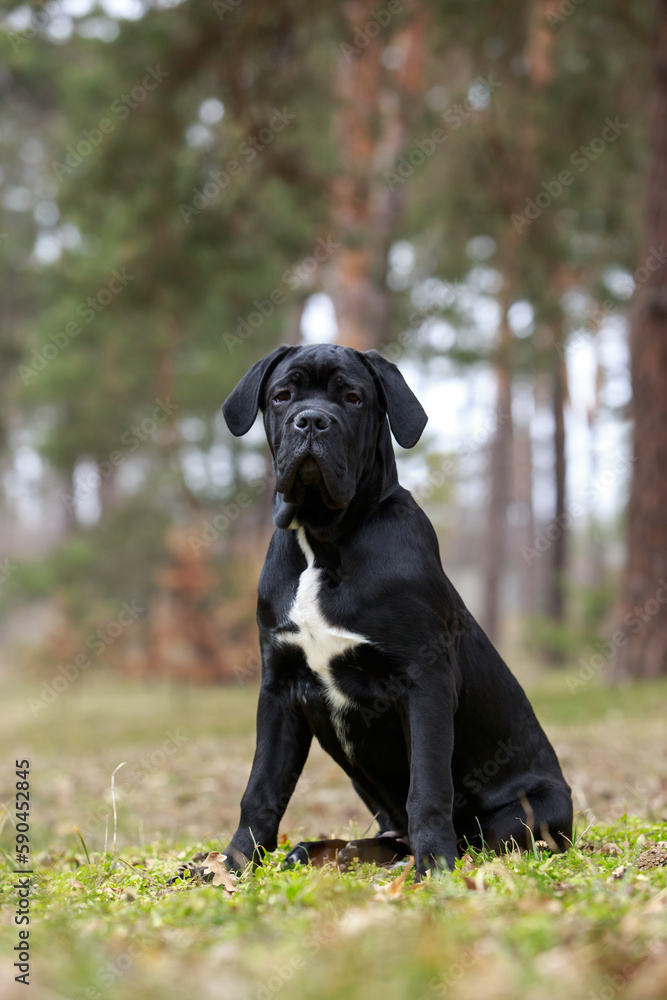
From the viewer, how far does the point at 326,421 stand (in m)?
3.22

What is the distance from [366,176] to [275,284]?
361cm

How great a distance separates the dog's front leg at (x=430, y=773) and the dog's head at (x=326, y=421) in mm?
672

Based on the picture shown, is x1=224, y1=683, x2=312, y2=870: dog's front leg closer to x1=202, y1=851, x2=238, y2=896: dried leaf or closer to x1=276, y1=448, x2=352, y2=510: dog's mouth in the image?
x1=202, y1=851, x2=238, y2=896: dried leaf

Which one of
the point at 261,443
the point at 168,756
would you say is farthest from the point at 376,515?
the point at 261,443

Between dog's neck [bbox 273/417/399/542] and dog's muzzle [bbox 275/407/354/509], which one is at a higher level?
dog's muzzle [bbox 275/407/354/509]

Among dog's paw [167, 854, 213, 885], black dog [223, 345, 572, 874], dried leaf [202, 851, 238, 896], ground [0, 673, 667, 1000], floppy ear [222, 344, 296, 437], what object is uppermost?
floppy ear [222, 344, 296, 437]

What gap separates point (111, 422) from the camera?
21.5 meters

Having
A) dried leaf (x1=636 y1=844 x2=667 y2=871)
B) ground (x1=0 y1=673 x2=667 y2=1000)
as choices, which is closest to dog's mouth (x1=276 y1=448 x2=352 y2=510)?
ground (x1=0 y1=673 x2=667 y2=1000)

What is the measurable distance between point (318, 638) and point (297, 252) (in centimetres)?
982

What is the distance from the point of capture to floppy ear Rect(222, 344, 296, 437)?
141 inches

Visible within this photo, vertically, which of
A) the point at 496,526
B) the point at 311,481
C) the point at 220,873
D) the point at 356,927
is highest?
the point at 496,526

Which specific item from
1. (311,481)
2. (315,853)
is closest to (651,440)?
(315,853)

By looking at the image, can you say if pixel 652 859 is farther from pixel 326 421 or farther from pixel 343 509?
pixel 326 421

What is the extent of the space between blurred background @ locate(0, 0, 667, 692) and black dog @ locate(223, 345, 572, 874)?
8.19 m
